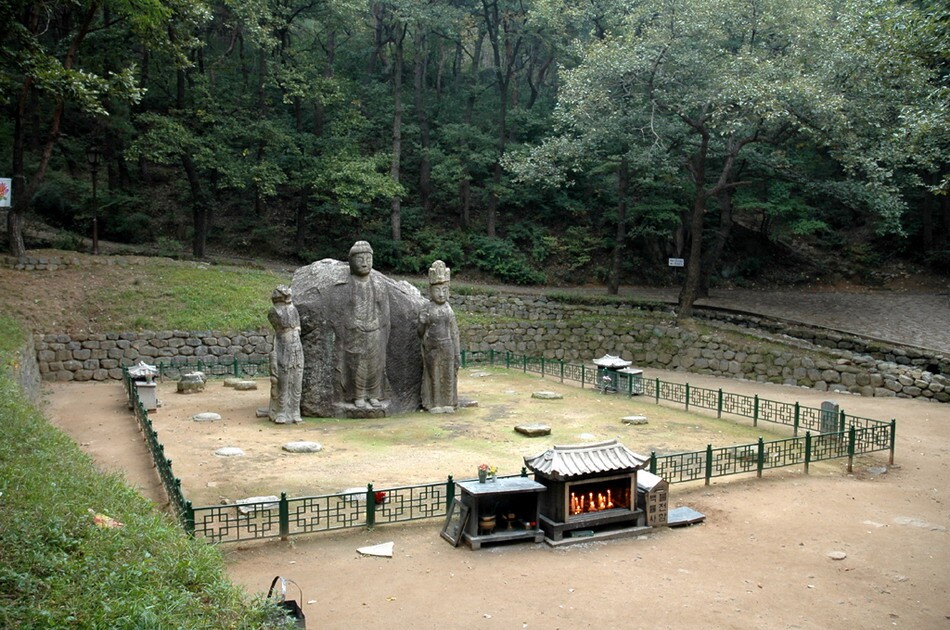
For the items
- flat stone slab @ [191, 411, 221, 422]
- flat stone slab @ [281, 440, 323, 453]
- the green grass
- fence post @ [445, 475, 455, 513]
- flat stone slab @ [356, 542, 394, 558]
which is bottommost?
flat stone slab @ [356, 542, 394, 558]

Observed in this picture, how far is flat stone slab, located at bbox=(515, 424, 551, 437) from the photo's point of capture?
15.5 metres

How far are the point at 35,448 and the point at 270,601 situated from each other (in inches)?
199

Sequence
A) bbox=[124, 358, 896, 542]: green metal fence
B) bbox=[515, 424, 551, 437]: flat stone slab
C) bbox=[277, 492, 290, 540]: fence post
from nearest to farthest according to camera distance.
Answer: bbox=[277, 492, 290, 540]: fence post
bbox=[124, 358, 896, 542]: green metal fence
bbox=[515, 424, 551, 437]: flat stone slab

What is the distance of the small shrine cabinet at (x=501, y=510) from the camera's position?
9.54 m

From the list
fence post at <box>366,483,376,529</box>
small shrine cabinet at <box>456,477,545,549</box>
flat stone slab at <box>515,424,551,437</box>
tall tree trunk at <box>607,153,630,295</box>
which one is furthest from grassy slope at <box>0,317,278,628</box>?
tall tree trunk at <box>607,153,630,295</box>

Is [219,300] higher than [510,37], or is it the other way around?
[510,37]

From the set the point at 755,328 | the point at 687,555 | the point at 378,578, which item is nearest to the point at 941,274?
the point at 755,328

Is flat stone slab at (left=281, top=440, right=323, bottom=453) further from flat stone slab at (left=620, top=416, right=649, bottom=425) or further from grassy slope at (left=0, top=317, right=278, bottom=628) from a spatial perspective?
flat stone slab at (left=620, top=416, right=649, bottom=425)

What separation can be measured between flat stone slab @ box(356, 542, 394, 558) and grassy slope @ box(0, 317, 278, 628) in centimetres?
244

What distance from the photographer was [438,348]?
1778cm

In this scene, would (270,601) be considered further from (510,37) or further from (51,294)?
(510,37)

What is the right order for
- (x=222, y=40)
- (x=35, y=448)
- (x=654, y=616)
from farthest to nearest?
(x=222, y=40) < (x=35, y=448) < (x=654, y=616)

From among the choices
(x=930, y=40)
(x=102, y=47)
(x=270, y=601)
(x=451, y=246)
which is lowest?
(x=270, y=601)

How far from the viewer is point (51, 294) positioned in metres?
23.3
